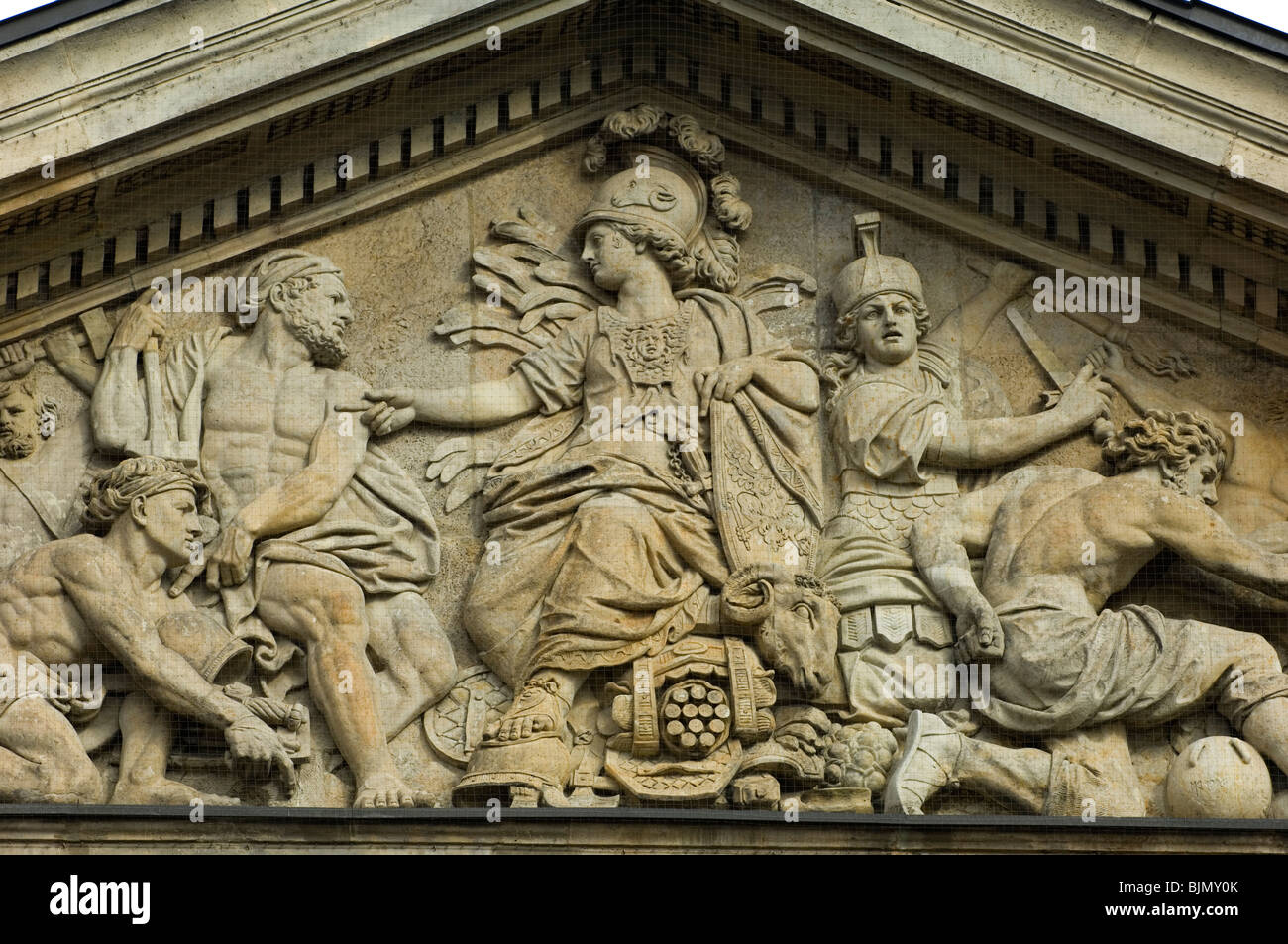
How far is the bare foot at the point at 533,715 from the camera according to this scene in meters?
11.1

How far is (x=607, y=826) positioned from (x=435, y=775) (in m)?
0.86

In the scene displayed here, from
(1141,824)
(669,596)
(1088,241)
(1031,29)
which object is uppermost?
(1031,29)

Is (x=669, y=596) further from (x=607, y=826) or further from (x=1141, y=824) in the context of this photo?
(x=1141, y=824)

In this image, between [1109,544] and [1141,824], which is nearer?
[1141,824]

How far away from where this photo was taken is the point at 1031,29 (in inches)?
465

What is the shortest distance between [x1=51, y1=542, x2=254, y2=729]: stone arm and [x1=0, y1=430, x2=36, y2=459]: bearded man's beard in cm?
54

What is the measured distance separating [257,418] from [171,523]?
1.98 ft

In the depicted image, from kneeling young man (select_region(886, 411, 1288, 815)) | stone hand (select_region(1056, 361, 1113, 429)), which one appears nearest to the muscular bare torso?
kneeling young man (select_region(886, 411, 1288, 815))

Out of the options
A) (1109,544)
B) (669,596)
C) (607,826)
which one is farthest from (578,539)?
(1109,544)

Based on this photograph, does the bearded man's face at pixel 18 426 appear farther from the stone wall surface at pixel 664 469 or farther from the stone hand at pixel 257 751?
the stone hand at pixel 257 751

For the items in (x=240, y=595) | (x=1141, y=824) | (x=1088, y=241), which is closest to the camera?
(x=1141, y=824)

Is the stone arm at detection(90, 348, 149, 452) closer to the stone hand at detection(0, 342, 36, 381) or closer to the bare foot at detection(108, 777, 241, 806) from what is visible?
the stone hand at detection(0, 342, 36, 381)

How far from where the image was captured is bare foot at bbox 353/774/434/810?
1100 centimetres

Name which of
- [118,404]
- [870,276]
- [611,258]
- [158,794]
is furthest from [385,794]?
[870,276]
